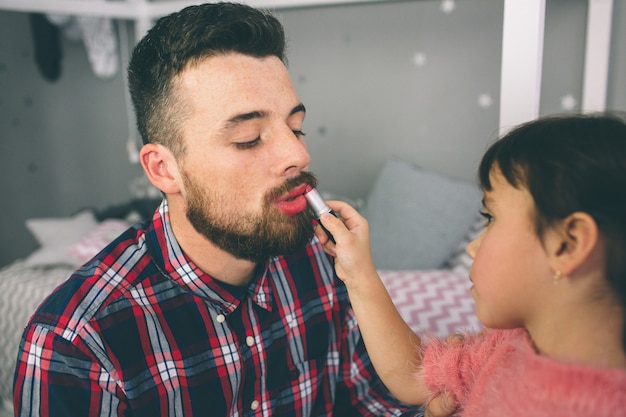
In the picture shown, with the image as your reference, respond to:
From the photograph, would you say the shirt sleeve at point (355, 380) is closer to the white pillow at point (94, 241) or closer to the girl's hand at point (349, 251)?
the girl's hand at point (349, 251)

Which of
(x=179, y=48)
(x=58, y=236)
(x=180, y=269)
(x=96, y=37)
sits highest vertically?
(x=96, y=37)

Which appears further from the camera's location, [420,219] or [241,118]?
[420,219]

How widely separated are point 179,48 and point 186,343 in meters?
0.48

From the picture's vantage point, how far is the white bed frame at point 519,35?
3.19 ft

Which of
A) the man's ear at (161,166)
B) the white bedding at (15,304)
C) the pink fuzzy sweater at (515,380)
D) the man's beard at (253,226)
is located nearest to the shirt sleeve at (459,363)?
the pink fuzzy sweater at (515,380)

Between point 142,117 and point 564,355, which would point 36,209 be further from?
point 564,355

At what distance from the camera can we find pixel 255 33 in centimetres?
88

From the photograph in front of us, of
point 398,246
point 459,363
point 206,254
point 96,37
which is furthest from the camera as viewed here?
point 96,37

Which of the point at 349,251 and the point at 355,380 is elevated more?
→ the point at 349,251

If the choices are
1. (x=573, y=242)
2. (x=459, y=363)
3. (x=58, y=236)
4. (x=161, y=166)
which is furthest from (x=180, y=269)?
(x=58, y=236)

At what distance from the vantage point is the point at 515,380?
2.15 ft

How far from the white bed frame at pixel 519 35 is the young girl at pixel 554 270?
0.35 metres

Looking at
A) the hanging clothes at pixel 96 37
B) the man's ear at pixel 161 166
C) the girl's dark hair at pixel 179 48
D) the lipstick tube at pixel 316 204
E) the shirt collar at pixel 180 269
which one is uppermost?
the hanging clothes at pixel 96 37

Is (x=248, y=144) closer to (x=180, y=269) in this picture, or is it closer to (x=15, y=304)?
(x=180, y=269)
